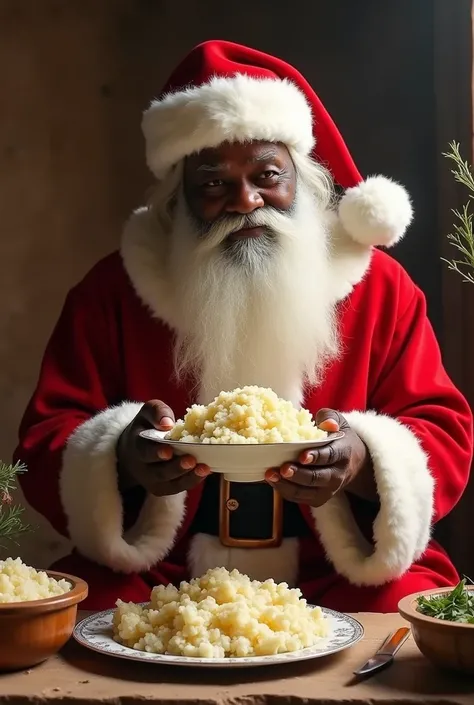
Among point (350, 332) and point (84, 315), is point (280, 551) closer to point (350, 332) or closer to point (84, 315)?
point (350, 332)

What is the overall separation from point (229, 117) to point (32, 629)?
4.20ft

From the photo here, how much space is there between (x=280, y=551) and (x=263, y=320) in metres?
0.52

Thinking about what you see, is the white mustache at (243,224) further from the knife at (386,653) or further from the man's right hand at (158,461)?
the knife at (386,653)

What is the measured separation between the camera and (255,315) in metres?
2.31

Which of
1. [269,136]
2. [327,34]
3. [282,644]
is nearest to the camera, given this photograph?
[282,644]

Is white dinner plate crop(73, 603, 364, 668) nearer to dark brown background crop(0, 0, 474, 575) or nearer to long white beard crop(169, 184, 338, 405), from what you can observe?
long white beard crop(169, 184, 338, 405)

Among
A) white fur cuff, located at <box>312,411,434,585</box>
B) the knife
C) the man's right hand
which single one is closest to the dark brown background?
white fur cuff, located at <box>312,411,434,585</box>

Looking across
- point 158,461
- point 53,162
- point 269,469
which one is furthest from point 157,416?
point 53,162

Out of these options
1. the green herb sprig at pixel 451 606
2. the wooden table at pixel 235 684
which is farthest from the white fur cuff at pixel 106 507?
the green herb sprig at pixel 451 606

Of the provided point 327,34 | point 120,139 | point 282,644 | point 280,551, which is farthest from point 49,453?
point 327,34

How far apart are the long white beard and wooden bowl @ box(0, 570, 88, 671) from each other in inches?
36.7

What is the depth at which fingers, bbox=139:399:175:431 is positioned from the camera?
1.80 meters

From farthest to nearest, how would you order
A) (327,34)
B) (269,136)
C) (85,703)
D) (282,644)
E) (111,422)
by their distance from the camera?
(327,34) < (269,136) < (111,422) < (282,644) < (85,703)

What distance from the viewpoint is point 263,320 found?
2.31 metres
